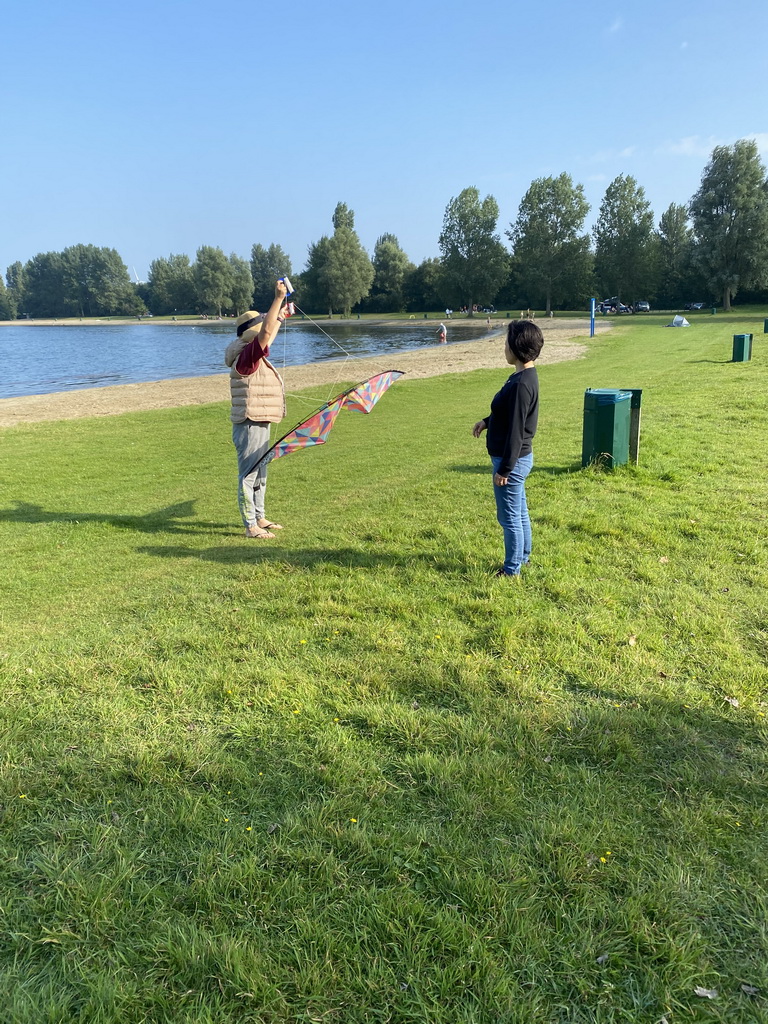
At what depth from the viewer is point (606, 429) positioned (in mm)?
8258

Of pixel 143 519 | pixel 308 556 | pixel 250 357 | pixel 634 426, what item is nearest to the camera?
pixel 308 556

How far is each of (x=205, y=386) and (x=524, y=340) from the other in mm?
24236

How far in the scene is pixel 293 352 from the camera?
170 ft

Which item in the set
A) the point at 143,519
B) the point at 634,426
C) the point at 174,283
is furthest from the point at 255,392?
the point at 174,283

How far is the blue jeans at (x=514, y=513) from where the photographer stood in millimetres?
5055

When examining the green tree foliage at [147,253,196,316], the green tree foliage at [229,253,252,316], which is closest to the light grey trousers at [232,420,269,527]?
the green tree foliage at [229,253,252,316]

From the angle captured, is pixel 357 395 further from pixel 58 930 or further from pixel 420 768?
pixel 58 930

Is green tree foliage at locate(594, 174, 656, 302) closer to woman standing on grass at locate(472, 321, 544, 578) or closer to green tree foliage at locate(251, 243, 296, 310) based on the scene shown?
green tree foliage at locate(251, 243, 296, 310)

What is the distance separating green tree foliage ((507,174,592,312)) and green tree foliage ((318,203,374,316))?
26771 millimetres

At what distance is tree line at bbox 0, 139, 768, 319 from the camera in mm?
55719

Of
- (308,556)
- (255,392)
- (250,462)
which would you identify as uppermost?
(255,392)

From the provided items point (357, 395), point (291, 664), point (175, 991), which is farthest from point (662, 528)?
point (175, 991)

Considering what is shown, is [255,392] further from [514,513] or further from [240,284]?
[240,284]

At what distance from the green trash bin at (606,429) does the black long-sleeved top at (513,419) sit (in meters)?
3.46
